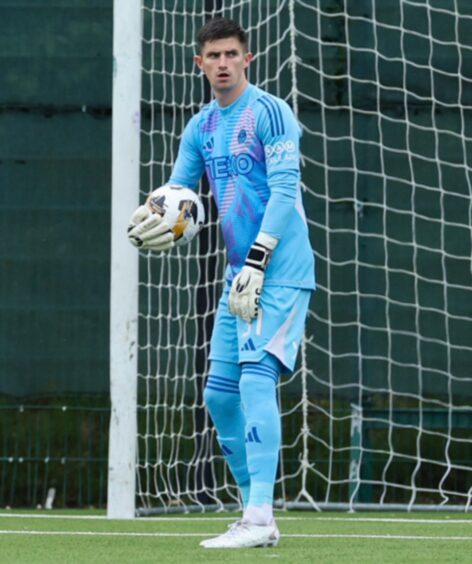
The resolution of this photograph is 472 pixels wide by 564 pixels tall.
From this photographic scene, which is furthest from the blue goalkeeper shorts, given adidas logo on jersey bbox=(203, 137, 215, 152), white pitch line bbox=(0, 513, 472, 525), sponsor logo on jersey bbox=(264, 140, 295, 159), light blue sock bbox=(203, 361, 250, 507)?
white pitch line bbox=(0, 513, 472, 525)

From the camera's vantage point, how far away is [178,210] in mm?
5266

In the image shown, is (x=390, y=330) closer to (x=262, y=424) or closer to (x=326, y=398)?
(x=326, y=398)

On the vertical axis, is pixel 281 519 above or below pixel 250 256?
below

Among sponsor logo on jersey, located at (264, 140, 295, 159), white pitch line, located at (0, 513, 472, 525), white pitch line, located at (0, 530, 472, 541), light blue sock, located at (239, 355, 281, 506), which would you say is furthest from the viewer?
white pitch line, located at (0, 513, 472, 525)

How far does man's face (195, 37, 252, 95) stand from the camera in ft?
16.9

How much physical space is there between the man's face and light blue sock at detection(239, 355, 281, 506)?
1017 mm

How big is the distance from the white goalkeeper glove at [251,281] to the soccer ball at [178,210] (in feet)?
1.19

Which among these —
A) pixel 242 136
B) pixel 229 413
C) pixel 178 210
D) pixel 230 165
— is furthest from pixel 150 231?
pixel 229 413

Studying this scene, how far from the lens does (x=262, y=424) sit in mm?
4953

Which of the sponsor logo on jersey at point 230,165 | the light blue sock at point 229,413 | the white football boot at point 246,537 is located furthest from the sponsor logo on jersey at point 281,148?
the white football boot at point 246,537

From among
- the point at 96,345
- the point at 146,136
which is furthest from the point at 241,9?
the point at 96,345

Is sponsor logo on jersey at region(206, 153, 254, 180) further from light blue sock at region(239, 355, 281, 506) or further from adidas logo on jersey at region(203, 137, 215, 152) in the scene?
light blue sock at region(239, 355, 281, 506)

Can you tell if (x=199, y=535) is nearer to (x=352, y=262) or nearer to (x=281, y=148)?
(x=281, y=148)

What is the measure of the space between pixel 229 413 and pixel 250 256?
0.63 metres
